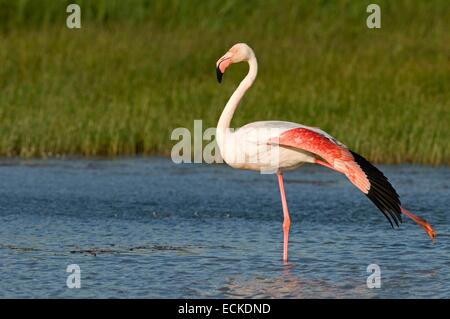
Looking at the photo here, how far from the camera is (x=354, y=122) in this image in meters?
14.3

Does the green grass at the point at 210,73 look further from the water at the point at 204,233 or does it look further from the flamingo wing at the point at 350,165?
the flamingo wing at the point at 350,165

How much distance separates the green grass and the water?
0.43 meters

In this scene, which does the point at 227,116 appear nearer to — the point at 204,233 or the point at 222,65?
the point at 222,65

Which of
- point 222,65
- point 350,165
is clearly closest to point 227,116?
A: point 222,65

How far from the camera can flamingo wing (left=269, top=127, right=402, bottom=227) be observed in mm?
8625

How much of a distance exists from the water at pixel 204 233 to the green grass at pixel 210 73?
0.43 metres

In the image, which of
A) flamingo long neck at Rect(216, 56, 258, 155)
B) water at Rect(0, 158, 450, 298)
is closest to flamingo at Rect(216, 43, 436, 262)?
flamingo long neck at Rect(216, 56, 258, 155)

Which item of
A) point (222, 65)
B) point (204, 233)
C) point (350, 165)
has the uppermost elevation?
point (222, 65)

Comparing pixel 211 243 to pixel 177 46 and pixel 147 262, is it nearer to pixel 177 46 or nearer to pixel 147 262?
pixel 147 262

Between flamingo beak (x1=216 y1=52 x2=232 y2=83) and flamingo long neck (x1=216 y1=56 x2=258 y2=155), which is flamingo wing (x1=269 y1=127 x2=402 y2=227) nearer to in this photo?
flamingo long neck (x1=216 y1=56 x2=258 y2=155)

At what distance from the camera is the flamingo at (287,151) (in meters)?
8.73

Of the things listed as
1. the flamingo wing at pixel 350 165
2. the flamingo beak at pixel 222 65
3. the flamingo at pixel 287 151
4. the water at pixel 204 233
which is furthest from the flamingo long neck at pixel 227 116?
the water at pixel 204 233

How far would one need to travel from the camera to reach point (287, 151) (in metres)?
9.49

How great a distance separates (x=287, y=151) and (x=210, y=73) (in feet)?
24.3
